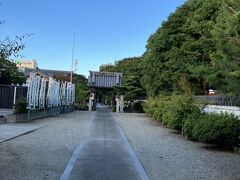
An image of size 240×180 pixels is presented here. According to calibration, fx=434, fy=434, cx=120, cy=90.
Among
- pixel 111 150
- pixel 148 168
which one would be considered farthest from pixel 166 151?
pixel 148 168

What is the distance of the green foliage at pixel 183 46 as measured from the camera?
95.2 ft

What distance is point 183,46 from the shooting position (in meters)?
30.1

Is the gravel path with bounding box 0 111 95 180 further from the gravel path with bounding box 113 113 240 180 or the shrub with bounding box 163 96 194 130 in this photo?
the shrub with bounding box 163 96 194 130

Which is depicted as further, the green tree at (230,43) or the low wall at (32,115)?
the low wall at (32,115)

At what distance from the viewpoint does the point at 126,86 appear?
54.4 meters

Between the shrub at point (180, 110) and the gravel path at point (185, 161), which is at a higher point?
the shrub at point (180, 110)

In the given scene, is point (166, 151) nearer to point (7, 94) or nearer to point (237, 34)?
point (237, 34)

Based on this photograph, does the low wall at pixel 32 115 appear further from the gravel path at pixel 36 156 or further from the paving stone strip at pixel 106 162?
the paving stone strip at pixel 106 162

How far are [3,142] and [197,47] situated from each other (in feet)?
→ 59.3

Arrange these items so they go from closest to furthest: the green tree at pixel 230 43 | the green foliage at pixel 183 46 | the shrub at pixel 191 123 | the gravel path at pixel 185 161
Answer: the green tree at pixel 230 43
the gravel path at pixel 185 161
the shrub at pixel 191 123
the green foliage at pixel 183 46

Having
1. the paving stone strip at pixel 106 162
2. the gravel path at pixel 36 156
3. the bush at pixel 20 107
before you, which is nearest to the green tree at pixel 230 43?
the paving stone strip at pixel 106 162

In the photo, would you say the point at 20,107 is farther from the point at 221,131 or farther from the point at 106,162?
the point at 106,162

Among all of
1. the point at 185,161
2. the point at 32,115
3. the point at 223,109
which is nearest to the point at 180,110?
the point at 223,109

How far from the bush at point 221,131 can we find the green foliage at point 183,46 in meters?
11.7
